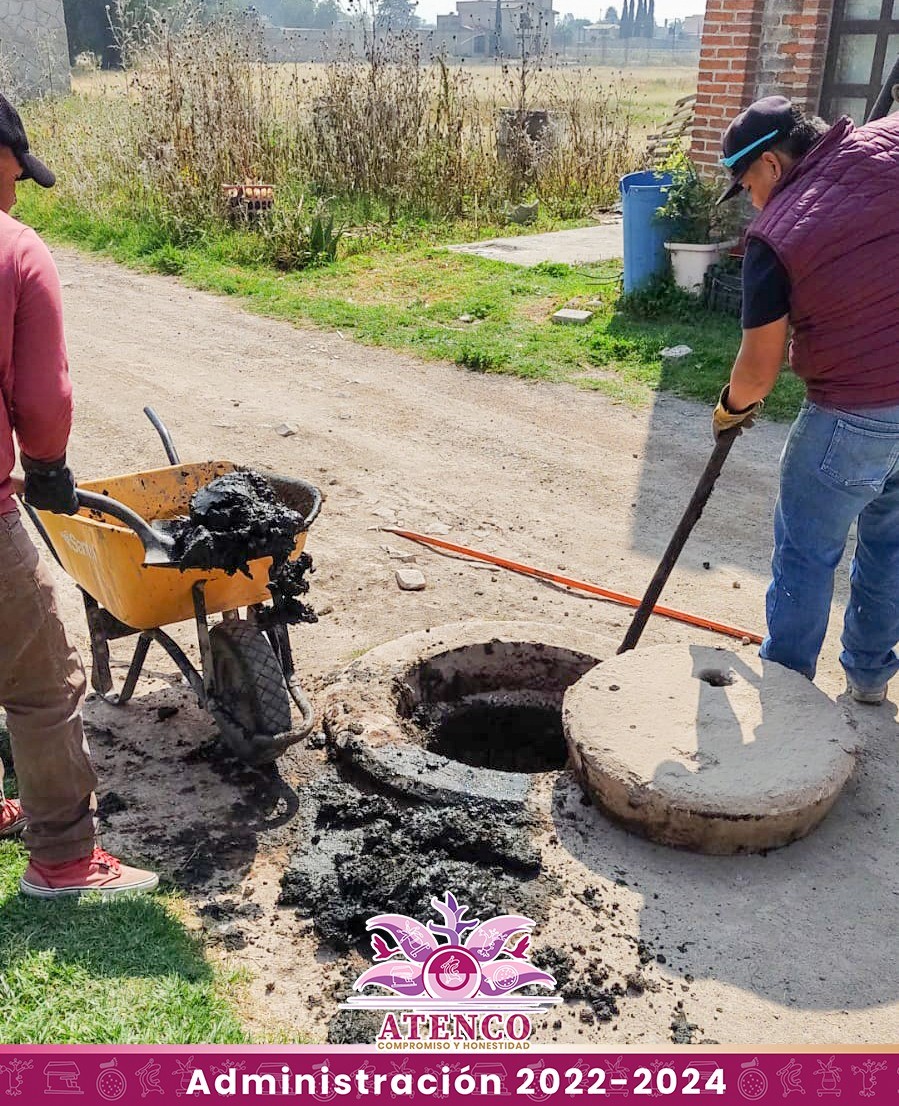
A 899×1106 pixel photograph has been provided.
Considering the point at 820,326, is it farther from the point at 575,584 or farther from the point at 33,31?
the point at 33,31

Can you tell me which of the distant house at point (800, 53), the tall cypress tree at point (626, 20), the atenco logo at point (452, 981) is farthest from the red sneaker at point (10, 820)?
the tall cypress tree at point (626, 20)

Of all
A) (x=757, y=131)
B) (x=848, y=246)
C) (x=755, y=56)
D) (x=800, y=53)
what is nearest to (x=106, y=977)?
(x=848, y=246)

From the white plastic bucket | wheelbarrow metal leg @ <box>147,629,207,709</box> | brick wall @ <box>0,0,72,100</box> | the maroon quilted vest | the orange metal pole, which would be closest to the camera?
the maroon quilted vest

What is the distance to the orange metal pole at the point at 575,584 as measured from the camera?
4477 millimetres

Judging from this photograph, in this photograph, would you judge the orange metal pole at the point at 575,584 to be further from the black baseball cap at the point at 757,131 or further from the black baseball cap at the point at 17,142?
the black baseball cap at the point at 17,142

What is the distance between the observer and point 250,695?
343cm

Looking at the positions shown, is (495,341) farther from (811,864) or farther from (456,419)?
(811,864)

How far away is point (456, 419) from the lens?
6957 mm

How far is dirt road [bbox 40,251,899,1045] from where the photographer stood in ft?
9.05

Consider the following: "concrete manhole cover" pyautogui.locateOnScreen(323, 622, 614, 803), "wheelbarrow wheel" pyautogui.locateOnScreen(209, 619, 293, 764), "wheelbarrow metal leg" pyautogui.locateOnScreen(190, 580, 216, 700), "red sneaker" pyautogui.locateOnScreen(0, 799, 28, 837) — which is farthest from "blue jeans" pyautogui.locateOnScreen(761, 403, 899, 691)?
"red sneaker" pyautogui.locateOnScreen(0, 799, 28, 837)

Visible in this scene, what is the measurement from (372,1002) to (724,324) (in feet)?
22.1

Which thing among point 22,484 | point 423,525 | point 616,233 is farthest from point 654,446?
point 616,233

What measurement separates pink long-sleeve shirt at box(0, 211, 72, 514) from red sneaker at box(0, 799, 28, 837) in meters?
1.03
